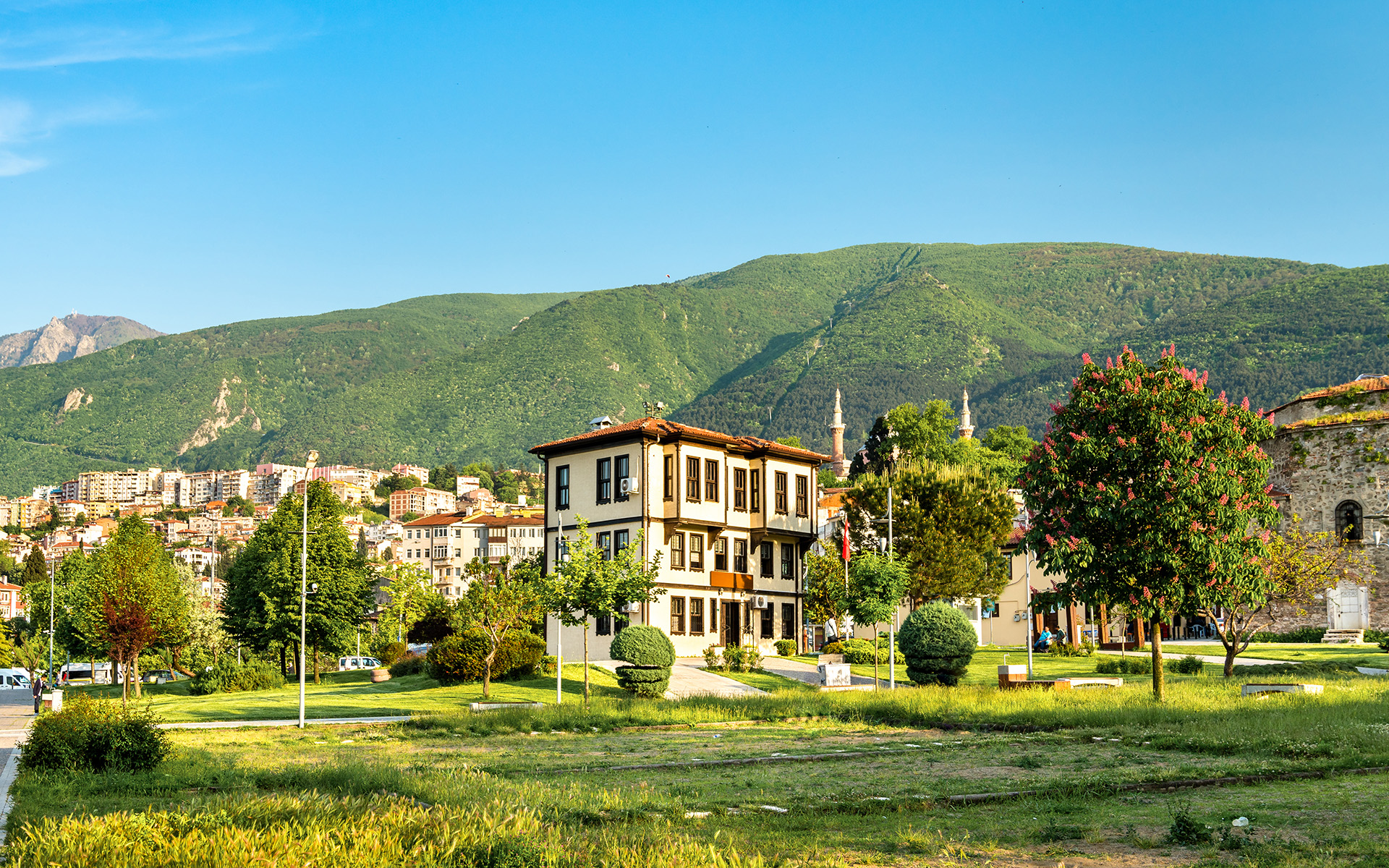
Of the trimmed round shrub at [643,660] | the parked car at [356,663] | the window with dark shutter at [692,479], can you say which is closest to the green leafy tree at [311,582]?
the window with dark shutter at [692,479]

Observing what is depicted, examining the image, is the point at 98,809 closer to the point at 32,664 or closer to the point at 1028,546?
the point at 1028,546

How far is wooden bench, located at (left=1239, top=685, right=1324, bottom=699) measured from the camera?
28406 millimetres

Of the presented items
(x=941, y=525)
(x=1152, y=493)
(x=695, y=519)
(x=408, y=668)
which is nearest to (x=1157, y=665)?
(x=1152, y=493)

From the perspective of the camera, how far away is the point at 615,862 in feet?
30.7

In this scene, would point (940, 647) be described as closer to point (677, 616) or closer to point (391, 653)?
point (677, 616)

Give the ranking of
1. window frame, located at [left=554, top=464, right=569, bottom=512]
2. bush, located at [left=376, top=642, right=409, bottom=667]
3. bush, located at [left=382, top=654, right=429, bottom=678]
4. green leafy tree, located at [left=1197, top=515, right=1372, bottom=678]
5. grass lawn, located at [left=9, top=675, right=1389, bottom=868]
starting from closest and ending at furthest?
grass lawn, located at [left=9, top=675, right=1389, bottom=868]
green leafy tree, located at [left=1197, top=515, right=1372, bottom=678]
bush, located at [left=382, top=654, right=429, bottom=678]
window frame, located at [left=554, top=464, right=569, bottom=512]
bush, located at [left=376, top=642, right=409, bottom=667]

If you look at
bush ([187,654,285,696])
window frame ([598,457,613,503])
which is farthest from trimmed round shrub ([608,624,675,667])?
bush ([187,654,285,696])

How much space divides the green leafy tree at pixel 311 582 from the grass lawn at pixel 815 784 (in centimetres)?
2740

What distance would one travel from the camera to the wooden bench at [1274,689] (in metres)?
28.4

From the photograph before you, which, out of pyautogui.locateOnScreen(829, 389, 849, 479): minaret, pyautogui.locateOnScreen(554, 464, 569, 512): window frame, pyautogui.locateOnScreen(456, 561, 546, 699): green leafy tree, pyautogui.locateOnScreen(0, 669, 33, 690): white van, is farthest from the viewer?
pyautogui.locateOnScreen(829, 389, 849, 479): minaret

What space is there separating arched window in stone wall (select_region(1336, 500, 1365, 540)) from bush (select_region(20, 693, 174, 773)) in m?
58.3

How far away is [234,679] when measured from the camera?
5044 cm

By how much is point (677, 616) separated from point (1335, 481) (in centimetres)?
3474

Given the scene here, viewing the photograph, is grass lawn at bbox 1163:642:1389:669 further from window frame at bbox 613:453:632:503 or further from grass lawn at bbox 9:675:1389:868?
window frame at bbox 613:453:632:503
